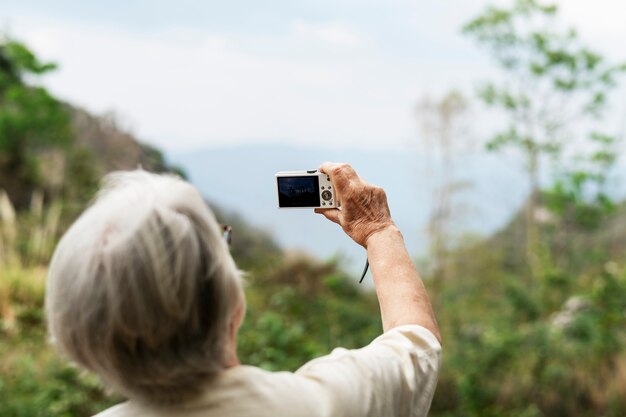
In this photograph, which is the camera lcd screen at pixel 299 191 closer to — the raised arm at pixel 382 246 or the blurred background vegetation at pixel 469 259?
Result: the raised arm at pixel 382 246

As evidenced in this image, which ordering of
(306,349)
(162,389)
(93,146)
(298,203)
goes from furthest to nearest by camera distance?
(93,146) → (306,349) → (298,203) → (162,389)

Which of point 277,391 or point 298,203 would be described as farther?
point 298,203

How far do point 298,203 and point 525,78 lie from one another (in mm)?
10633

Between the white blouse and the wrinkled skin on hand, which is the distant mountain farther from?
the white blouse

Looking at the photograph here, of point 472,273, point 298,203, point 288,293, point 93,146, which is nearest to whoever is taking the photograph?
point 298,203

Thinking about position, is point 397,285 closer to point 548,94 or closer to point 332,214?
point 332,214

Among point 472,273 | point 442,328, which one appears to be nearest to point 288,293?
point 442,328

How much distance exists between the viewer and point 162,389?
847 millimetres

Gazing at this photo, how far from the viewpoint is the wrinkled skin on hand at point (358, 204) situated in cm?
121

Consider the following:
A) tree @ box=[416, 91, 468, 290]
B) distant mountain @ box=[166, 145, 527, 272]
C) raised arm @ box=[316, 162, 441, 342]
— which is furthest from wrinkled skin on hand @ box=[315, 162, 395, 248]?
tree @ box=[416, 91, 468, 290]

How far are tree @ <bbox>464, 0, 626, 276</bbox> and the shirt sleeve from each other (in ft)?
34.9

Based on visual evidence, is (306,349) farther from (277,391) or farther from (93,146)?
(93,146)

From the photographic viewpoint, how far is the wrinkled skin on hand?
1.21 metres

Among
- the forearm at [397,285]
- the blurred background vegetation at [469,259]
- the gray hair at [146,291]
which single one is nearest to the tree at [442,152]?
the blurred background vegetation at [469,259]
